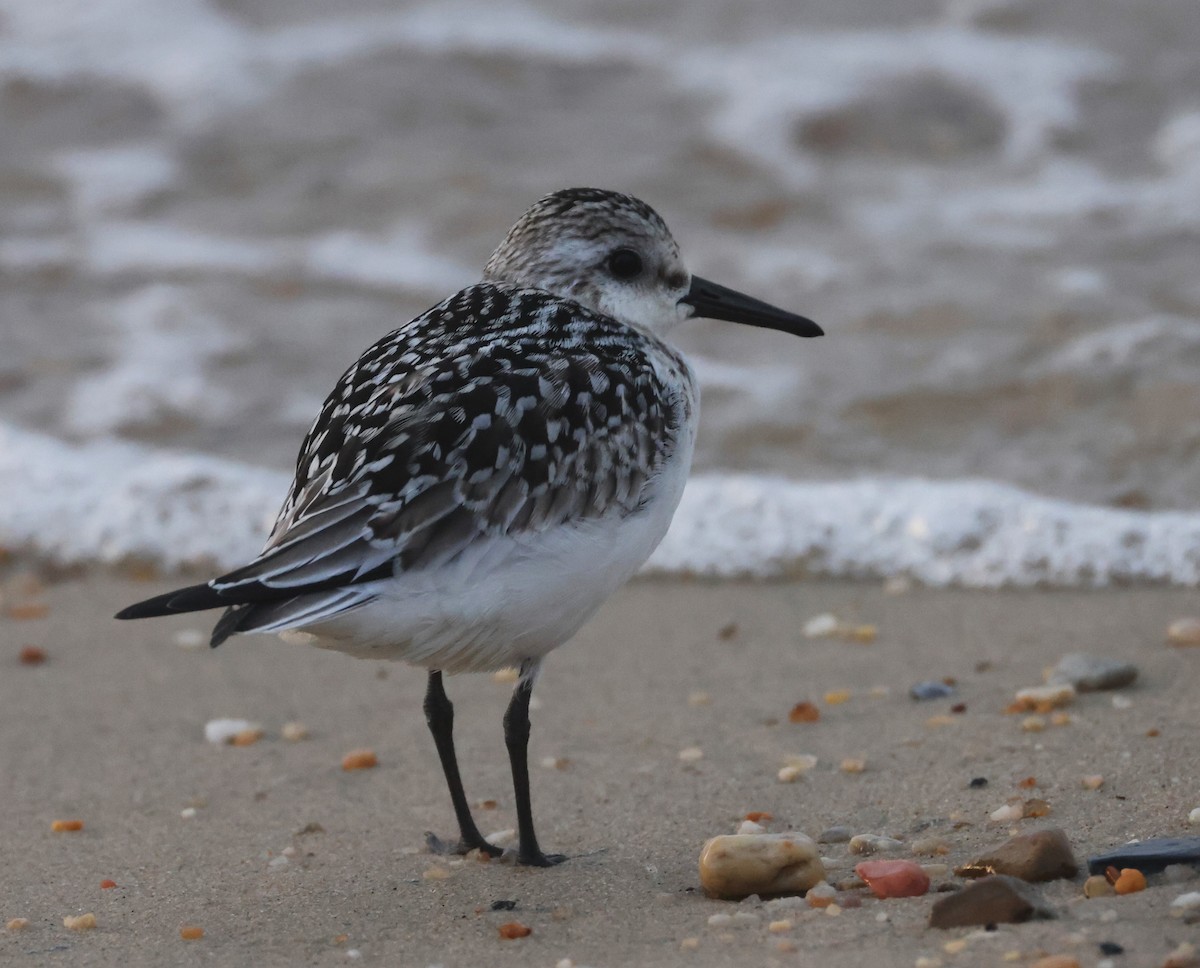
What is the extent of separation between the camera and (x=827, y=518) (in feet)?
18.3

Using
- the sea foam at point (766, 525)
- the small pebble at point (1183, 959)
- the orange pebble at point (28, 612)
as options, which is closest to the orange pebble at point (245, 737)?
the orange pebble at point (28, 612)

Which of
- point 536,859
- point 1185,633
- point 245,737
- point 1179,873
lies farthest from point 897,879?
point 245,737

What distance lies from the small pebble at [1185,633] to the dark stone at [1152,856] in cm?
163

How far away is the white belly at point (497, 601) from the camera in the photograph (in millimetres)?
2920

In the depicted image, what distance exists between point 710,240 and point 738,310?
13.9 ft

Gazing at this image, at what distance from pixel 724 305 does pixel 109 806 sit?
1.91 metres

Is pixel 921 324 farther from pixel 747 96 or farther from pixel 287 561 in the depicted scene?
pixel 287 561

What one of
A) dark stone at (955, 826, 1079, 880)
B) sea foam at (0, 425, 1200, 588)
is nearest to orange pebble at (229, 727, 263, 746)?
sea foam at (0, 425, 1200, 588)

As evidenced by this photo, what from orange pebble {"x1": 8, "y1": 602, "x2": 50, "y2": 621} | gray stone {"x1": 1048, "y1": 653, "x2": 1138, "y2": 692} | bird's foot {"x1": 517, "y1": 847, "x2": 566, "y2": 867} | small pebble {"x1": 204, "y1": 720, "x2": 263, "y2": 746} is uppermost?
orange pebble {"x1": 8, "y1": 602, "x2": 50, "y2": 621}

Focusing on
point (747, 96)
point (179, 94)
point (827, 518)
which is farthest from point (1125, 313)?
point (179, 94)

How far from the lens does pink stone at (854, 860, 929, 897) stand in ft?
9.45

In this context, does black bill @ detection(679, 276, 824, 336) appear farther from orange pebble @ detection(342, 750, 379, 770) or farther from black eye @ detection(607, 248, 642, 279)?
orange pebble @ detection(342, 750, 379, 770)

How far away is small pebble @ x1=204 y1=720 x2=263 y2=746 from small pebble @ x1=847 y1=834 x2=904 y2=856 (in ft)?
5.80

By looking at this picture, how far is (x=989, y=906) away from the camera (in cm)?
263
